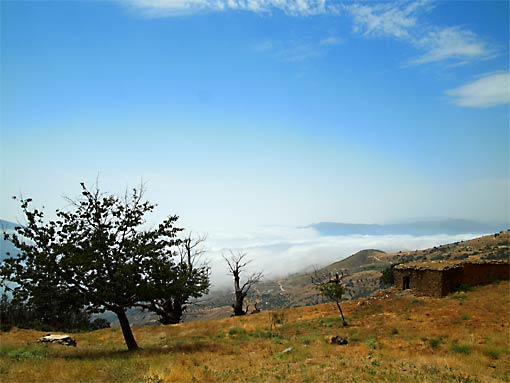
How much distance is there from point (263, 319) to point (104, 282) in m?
19.4

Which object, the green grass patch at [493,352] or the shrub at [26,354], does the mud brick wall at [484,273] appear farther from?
the shrub at [26,354]

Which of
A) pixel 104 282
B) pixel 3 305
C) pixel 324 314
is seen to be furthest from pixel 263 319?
pixel 3 305

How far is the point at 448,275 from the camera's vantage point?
111ft

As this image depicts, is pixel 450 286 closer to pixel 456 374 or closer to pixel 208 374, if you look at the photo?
pixel 456 374

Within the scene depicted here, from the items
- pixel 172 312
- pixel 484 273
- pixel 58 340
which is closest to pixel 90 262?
pixel 58 340

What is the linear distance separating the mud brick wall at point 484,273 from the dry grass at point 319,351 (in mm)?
1125

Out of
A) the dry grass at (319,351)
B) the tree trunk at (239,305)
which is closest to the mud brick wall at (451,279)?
the dry grass at (319,351)

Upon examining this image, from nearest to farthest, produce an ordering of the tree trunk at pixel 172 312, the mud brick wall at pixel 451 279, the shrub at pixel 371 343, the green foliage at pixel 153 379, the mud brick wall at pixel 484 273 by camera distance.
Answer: the green foliage at pixel 153 379 < the shrub at pixel 371 343 < the mud brick wall at pixel 451 279 < the mud brick wall at pixel 484 273 < the tree trunk at pixel 172 312

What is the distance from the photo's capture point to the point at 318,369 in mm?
15211

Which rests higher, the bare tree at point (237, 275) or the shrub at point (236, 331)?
the bare tree at point (237, 275)

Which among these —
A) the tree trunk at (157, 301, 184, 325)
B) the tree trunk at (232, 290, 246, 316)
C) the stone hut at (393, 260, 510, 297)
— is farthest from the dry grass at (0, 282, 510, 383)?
the tree trunk at (232, 290, 246, 316)

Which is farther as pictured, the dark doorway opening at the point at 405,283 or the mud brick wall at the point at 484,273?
the dark doorway opening at the point at 405,283

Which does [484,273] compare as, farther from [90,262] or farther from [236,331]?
[90,262]

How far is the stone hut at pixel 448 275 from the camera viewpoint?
33625mm
